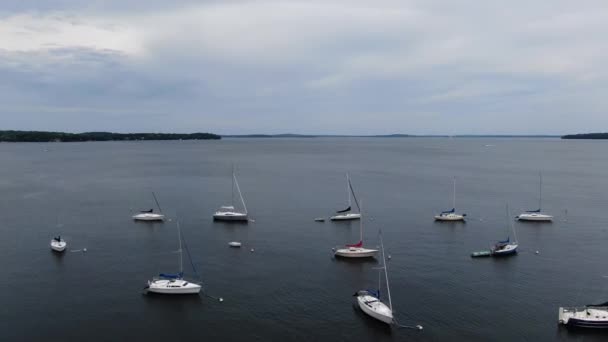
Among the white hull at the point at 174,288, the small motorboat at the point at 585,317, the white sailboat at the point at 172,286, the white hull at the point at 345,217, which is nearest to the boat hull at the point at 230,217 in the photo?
the white hull at the point at 345,217

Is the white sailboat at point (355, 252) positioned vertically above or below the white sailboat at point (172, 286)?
above

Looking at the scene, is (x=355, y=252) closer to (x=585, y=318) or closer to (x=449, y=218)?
(x=585, y=318)

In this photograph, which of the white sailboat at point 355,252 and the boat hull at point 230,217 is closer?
the white sailboat at point 355,252

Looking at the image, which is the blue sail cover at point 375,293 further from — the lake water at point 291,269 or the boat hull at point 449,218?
the boat hull at point 449,218

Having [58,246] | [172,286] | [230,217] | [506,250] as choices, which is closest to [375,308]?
[172,286]

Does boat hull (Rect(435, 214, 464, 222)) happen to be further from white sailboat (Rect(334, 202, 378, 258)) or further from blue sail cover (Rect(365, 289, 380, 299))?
blue sail cover (Rect(365, 289, 380, 299))

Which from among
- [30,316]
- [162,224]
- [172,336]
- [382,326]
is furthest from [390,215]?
[30,316]

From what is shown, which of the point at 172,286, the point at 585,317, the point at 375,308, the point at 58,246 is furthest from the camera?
the point at 58,246

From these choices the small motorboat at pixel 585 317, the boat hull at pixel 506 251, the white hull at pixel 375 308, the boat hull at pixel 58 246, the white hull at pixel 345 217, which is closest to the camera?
the small motorboat at pixel 585 317
